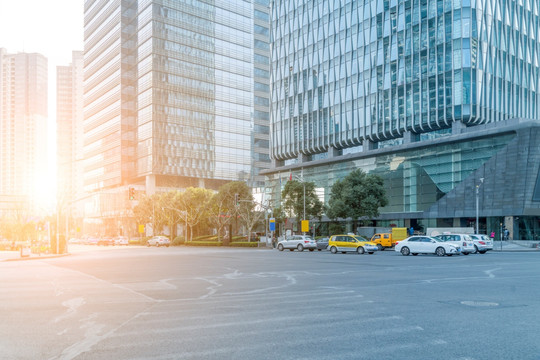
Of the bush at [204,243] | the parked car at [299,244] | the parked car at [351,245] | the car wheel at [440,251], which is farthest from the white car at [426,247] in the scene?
the bush at [204,243]

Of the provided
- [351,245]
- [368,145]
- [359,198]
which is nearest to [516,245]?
[359,198]

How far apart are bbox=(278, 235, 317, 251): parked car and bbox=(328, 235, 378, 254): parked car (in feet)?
20.5

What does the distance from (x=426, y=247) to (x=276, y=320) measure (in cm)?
2994

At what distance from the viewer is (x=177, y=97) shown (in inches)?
4825

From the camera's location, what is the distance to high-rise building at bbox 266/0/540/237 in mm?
62469

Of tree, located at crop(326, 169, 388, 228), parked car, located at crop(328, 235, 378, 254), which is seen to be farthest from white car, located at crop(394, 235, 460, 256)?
tree, located at crop(326, 169, 388, 228)

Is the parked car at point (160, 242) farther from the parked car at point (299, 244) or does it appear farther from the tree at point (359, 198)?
the parked car at point (299, 244)

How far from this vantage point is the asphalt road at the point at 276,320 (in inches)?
298

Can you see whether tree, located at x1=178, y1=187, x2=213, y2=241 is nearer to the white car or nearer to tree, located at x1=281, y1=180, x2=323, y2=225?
tree, located at x1=281, y1=180, x2=323, y2=225

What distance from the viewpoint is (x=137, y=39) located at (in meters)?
128

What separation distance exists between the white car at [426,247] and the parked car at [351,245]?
8.91ft

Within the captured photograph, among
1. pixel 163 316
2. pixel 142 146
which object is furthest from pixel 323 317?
pixel 142 146

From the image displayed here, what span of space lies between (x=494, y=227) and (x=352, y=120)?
28.9 m

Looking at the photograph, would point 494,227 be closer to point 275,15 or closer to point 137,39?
point 275,15
